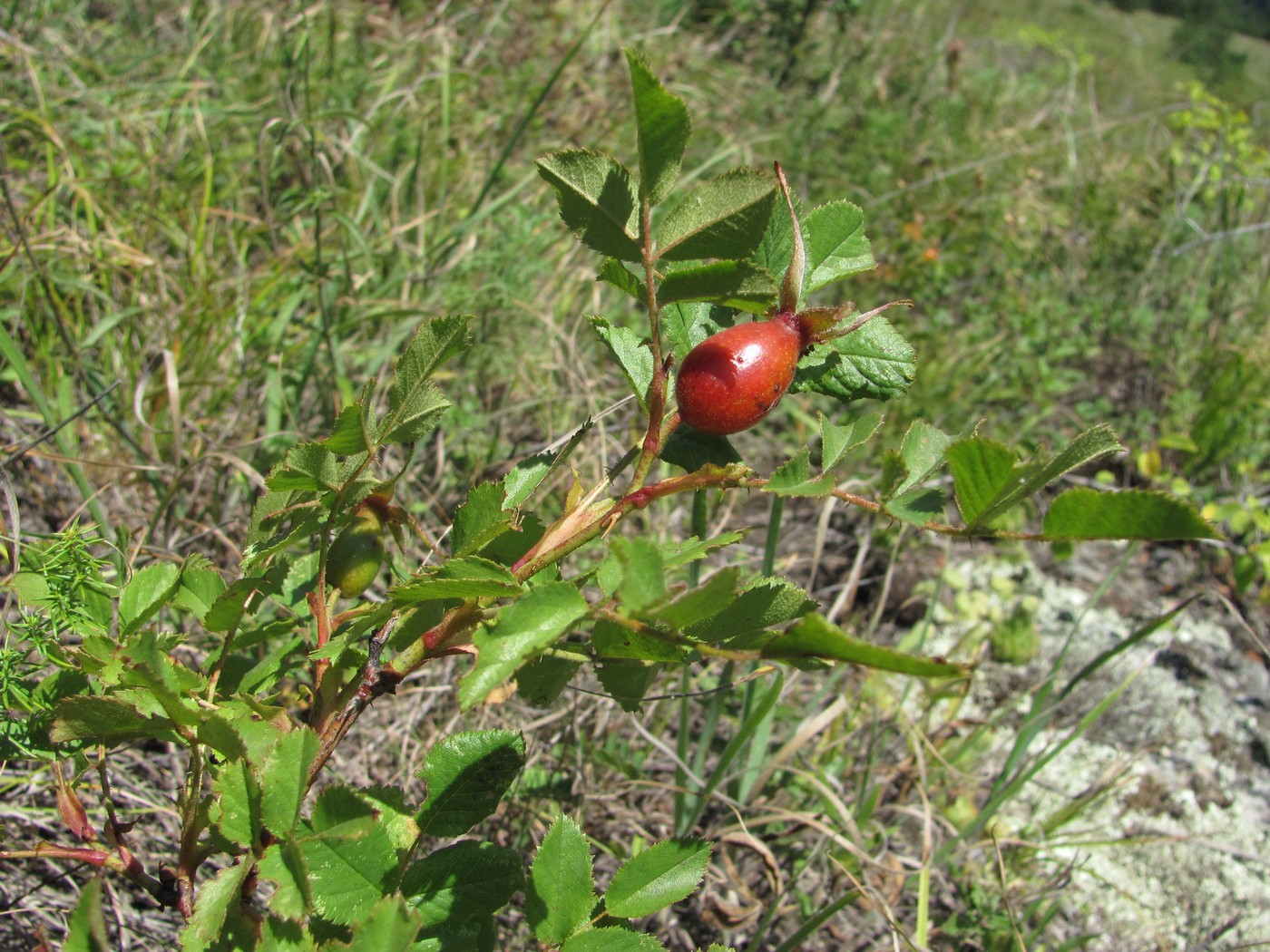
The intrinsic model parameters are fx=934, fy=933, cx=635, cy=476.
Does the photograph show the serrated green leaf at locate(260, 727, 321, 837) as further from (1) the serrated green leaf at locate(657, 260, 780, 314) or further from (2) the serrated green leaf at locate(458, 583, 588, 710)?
(1) the serrated green leaf at locate(657, 260, 780, 314)

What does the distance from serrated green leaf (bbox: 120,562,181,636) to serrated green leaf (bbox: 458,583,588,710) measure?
31cm

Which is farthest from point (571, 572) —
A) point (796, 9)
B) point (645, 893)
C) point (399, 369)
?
point (796, 9)

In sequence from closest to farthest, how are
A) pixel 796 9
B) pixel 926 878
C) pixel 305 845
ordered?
1. pixel 305 845
2. pixel 926 878
3. pixel 796 9

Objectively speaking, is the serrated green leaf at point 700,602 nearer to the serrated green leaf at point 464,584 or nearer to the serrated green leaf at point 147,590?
the serrated green leaf at point 464,584

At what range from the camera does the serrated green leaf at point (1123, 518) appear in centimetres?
48

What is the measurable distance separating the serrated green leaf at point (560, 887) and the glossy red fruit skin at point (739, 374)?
0.34 meters

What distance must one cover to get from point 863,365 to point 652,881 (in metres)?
0.43

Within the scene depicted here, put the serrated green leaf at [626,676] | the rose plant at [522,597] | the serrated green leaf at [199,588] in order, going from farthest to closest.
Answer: the serrated green leaf at [199,588], the serrated green leaf at [626,676], the rose plant at [522,597]

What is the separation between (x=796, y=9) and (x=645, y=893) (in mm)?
3859

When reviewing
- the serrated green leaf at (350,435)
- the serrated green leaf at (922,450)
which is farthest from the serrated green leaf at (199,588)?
the serrated green leaf at (922,450)

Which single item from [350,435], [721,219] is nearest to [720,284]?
[721,219]

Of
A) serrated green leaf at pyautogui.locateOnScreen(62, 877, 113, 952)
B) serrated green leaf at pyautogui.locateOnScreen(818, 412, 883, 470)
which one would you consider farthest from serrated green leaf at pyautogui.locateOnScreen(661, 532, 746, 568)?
serrated green leaf at pyautogui.locateOnScreen(62, 877, 113, 952)

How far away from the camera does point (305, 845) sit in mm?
584

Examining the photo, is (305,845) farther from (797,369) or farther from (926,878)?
(926,878)
